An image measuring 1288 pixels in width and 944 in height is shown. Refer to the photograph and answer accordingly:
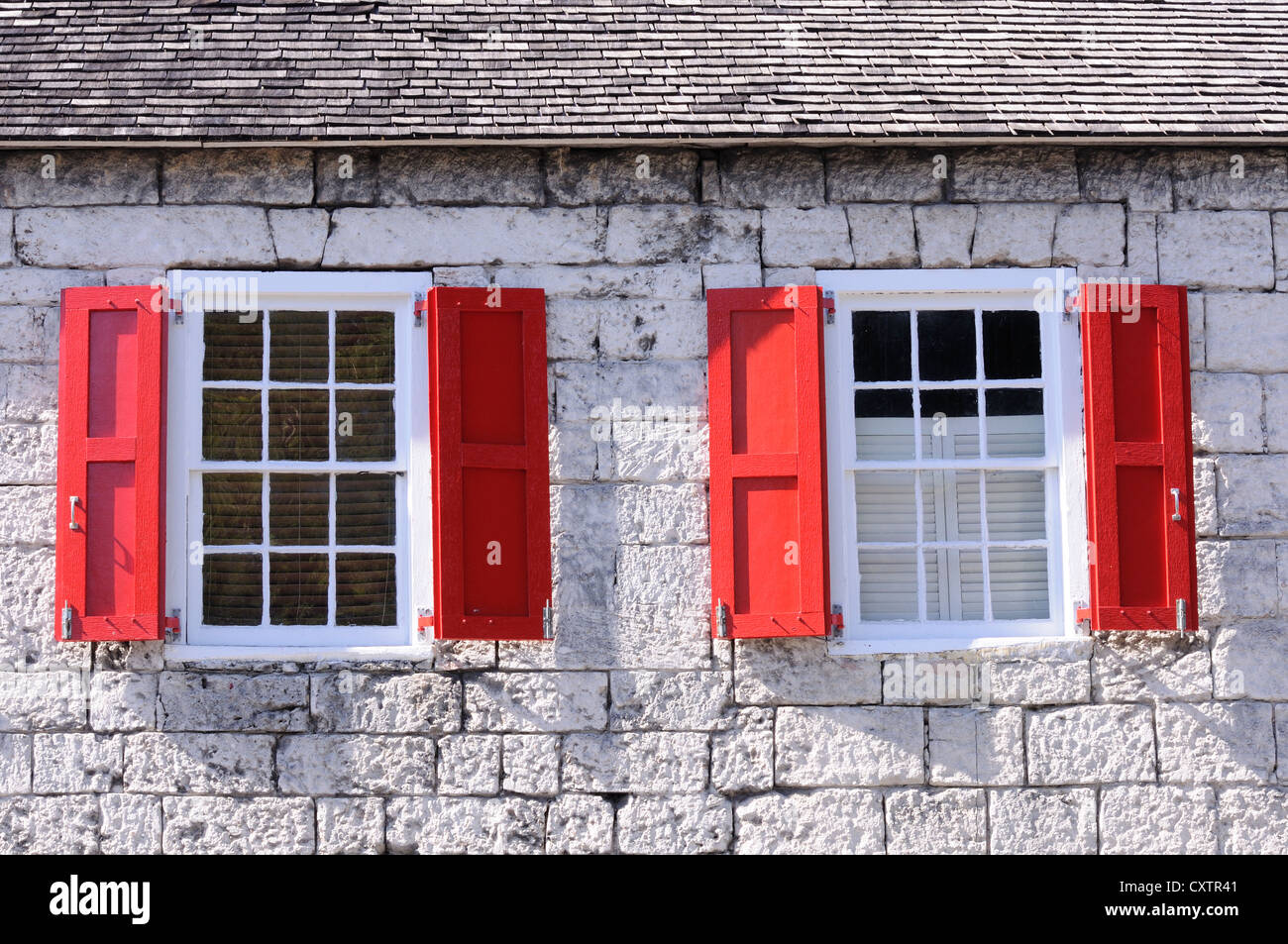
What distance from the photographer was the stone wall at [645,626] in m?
5.85

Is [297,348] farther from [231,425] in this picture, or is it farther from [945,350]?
[945,350]

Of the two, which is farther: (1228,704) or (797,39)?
(797,39)

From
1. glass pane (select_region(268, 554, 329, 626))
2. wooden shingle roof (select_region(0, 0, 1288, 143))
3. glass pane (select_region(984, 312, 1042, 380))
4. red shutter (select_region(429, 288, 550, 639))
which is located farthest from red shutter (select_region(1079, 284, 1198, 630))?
glass pane (select_region(268, 554, 329, 626))

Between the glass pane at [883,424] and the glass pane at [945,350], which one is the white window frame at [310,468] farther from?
the glass pane at [945,350]

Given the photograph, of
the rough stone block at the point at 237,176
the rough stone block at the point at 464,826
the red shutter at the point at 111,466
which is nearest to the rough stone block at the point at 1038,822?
the rough stone block at the point at 464,826

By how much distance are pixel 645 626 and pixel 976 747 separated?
1.46m

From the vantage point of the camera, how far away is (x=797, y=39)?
659 cm

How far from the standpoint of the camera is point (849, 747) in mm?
5914

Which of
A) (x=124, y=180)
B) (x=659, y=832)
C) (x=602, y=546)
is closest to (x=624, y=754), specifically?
(x=659, y=832)

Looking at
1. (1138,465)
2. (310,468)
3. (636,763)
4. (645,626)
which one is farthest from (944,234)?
(310,468)

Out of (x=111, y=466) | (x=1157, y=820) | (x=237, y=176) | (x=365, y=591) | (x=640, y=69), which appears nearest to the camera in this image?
(x=111, y=466)

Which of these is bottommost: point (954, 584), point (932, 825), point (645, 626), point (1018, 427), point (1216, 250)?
point (932, 825)

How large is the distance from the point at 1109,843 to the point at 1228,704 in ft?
2.53

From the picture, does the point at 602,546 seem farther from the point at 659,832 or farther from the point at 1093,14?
the point at 1093,14
